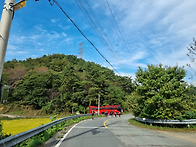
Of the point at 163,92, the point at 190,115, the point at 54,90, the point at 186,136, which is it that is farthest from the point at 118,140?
the point at 54,90

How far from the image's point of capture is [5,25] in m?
5.18

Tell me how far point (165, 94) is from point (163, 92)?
310 millimetres

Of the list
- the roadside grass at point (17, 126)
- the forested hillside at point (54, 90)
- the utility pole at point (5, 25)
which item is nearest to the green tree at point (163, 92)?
the roadside grass at point (17, 126)

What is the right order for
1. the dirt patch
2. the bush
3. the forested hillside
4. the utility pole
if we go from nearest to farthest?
the utility pole
the dirt patch
the bush
the forested hillside

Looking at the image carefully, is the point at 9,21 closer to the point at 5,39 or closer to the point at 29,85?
the point at 5,39

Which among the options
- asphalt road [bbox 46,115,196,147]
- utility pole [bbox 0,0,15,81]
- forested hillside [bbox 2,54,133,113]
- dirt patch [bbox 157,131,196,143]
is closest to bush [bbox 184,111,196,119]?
dirt patch [bbox 157,131,196,143]

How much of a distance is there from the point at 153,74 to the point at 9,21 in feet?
45.1

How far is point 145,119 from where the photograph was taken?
1611 cm

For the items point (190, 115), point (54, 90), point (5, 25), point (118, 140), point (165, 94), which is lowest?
point (118, 140)

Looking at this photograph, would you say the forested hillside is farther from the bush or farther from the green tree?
the bush

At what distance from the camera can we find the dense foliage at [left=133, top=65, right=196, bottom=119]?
13.5 meters

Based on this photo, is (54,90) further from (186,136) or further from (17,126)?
(186,136)

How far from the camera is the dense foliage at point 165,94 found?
13.5 meters

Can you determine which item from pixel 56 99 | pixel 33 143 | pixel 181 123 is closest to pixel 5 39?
pixel 33 143
